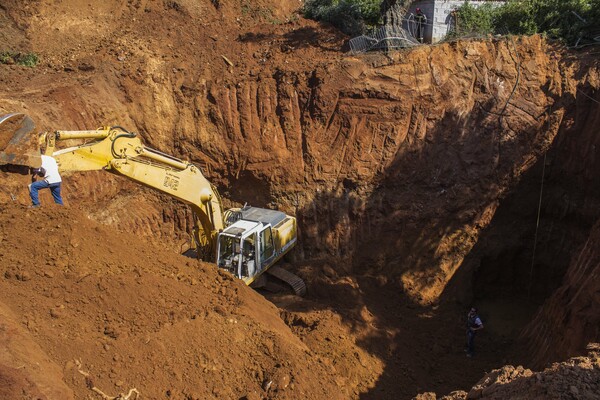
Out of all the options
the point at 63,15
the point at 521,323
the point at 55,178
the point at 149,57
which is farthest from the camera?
the point at 63,15

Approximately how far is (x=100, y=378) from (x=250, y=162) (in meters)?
9.66

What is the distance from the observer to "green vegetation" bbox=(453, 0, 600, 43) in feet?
51.8

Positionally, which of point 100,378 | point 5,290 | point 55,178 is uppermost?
point 55,178

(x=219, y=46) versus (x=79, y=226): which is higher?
(x=219, y=46)

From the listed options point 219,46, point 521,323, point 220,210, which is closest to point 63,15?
point 219,46

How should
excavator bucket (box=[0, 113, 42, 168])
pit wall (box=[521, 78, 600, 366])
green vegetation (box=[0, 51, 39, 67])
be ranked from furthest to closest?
green vegetation (box=[0, 51, 39, 67]), pit wall (box=[521, 78, 600, 366]), excavator bucket (box=[0, 113, 42, 168])

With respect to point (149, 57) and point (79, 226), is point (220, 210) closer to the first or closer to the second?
point (79, 226)

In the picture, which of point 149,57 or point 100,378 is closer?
point 100,378

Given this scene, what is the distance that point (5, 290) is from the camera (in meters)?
7.01

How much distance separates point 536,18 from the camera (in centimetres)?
1642

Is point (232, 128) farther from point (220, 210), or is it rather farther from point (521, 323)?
point (521, 323)

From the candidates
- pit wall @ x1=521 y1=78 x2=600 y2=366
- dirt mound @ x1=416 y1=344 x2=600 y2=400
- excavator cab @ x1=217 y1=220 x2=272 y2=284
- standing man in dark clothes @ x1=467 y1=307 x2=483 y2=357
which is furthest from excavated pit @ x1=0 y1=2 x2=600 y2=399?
dirt mound @ x1=416 y1=344 x2=600 y2=400

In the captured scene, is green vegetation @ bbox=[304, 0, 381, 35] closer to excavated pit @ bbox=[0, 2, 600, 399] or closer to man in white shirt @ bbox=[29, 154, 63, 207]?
excavated pit @ bbox=[0, 2, 600, 399]

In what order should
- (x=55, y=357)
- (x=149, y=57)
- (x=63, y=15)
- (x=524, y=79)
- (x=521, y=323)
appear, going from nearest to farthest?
1. (x=55, y=357)
2. (x=521, y=323)
3. (x=524, y=79)
4. (x=149, y=57)
5. (x=63, y=15)
